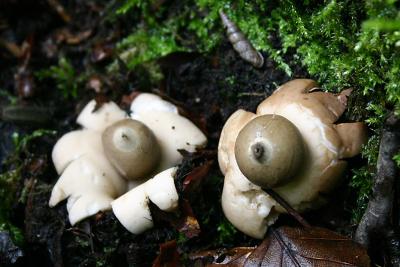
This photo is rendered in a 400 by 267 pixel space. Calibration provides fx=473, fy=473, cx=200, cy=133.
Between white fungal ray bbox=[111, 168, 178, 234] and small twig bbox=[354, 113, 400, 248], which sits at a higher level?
white fungal ray bbox=[111, 168, 178, 234]

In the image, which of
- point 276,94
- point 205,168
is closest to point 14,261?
point 205,168

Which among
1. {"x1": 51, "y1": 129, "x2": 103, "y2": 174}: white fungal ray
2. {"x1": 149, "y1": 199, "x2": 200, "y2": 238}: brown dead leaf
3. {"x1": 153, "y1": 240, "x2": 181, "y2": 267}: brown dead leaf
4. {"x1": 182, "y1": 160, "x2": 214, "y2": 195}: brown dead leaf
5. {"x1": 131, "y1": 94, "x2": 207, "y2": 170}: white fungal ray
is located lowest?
{"x1": 153, "y1": 240, "x2": 181, "y2": 267}: brown dead leaf

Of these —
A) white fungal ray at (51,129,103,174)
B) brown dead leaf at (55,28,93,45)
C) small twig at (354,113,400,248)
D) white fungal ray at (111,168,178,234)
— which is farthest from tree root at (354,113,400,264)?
brown dead leaf at (55,28,93,45)

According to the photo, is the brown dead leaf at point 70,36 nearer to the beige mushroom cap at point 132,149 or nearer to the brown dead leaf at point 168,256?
the beige mushroom cap at point 132,149

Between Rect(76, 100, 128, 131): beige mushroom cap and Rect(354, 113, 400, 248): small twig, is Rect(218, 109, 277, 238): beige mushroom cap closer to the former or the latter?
Rect(354, 113, 400, 248): small twig

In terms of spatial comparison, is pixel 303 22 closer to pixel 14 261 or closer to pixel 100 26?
pixel 100 26

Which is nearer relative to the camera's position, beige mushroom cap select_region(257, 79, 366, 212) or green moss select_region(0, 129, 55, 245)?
beige mushroom cap select_region(257, 79, 366, 212)
